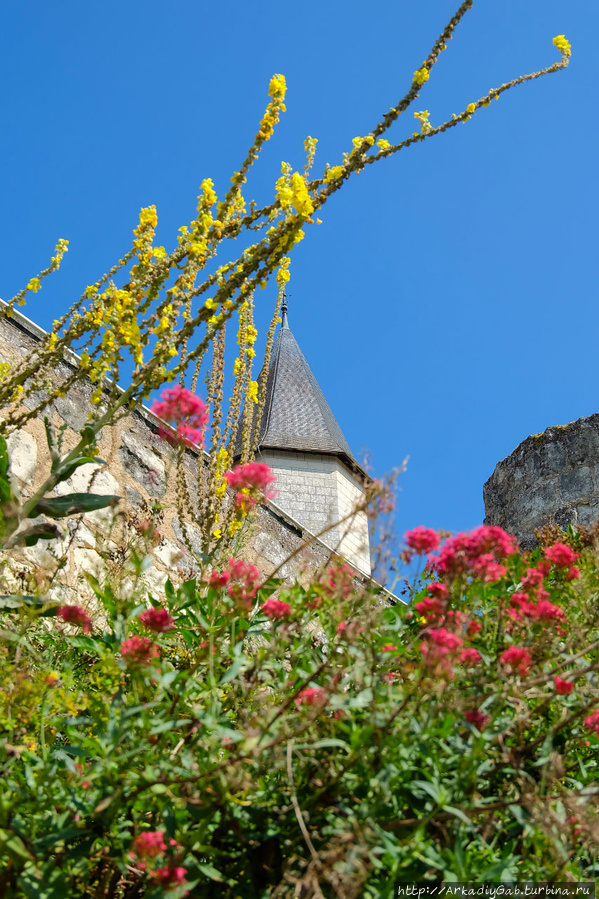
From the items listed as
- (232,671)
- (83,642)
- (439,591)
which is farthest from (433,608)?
(83,642)

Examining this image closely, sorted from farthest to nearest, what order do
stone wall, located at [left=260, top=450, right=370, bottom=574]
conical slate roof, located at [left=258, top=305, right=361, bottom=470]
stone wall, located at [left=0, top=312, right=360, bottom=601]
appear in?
conical slate roof, located at [left=258, top=305, right=361, bottom=470]
stone wall, located at [left=260, top=450, right=370, bottom=574]
stone wall, located at [left=0, top=312, right=360, bottom=601]

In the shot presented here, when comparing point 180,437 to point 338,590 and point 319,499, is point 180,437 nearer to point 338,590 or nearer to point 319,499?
point 338,590

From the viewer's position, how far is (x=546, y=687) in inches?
71.0

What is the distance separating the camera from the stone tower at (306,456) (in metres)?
15.1

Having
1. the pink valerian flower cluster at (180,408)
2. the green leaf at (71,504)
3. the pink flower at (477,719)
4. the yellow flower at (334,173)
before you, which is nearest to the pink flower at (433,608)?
the pink flower at (477,719)

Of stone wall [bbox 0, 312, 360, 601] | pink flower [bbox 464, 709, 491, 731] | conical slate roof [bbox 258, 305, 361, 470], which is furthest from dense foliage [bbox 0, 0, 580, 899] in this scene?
conical slate roof [bbox 258, 305, 361, 470]

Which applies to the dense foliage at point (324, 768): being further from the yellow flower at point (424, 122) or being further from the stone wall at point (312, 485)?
the stone wall at point (312, 485)

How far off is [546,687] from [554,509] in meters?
4.69

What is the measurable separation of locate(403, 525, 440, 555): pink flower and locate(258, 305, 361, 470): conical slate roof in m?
13.5

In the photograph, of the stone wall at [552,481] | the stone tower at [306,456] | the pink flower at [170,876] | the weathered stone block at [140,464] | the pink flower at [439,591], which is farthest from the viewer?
the stone tower at [306,456]

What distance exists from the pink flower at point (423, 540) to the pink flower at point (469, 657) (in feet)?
0.98

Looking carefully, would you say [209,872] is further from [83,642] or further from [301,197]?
[301,197]

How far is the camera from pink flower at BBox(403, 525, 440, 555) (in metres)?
1.89

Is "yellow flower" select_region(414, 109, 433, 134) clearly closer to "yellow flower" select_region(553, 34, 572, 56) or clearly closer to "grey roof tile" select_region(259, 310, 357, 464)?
"yellow flower" select_region(553, 34, 572, 56)
